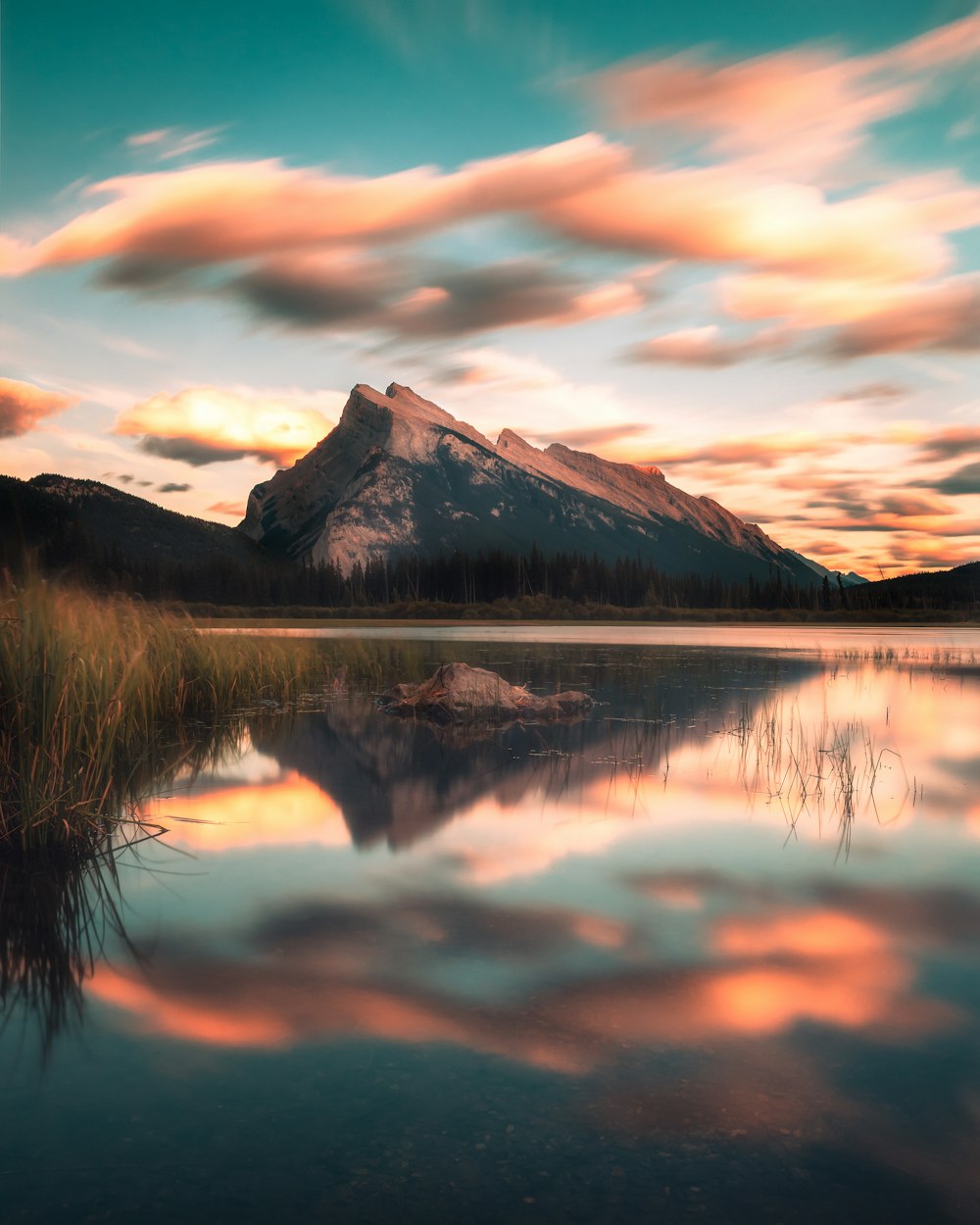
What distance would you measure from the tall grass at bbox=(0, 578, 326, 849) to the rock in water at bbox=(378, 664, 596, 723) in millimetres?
4699

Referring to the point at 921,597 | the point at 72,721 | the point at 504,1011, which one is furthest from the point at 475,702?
the point at 921,597

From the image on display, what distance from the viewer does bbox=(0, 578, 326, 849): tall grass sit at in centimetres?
988

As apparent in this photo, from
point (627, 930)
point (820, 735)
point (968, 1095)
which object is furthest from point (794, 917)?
point (820, 735)

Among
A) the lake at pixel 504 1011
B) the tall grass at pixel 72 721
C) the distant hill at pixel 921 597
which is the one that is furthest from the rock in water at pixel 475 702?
the distant hill at pixel 921 597

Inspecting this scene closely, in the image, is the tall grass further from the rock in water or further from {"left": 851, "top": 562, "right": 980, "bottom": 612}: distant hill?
{"left": 851, "top": 562, "right": 980, "bottom": 612}: distant hill

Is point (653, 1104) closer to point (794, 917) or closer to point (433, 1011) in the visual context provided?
point (433, 1011)

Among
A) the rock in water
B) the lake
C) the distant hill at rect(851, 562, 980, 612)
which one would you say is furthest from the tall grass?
the distant hill at rect(851, 562, 980, 612)

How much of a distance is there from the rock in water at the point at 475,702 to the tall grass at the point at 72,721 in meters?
4.70

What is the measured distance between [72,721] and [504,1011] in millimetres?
7303

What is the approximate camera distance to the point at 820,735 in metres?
18.5

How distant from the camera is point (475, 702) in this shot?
21188 mm

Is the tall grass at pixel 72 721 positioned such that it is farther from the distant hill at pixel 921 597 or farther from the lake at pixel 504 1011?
the distant hill at pixel 921 597

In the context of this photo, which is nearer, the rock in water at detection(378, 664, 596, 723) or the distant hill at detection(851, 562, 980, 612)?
the rock in water at detection(378, 664, 596, 723)

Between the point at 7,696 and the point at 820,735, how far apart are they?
14220 millimetres
